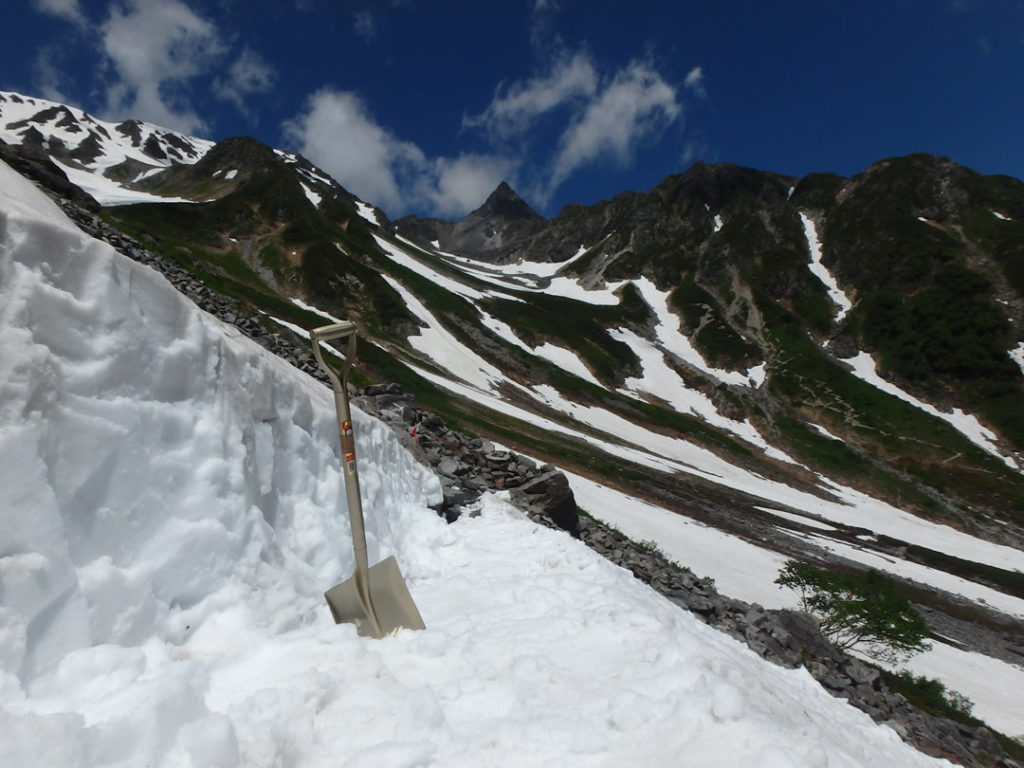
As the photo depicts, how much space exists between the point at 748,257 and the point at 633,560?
120747 mm

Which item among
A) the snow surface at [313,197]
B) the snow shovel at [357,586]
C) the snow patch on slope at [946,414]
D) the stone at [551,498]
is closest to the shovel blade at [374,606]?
the snow shovel at [357,586]

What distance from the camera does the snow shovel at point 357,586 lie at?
4.94 m

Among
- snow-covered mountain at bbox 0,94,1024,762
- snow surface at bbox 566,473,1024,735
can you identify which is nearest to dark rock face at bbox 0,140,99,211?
snow-covered mountain at bbox 0,94,1024,762

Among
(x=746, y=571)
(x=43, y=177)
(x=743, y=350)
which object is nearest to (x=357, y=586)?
(x=746, y=571)

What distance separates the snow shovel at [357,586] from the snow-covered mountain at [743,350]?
130 cm

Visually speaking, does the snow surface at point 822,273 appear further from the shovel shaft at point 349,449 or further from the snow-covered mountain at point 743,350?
the shovel shaft at point 349,449

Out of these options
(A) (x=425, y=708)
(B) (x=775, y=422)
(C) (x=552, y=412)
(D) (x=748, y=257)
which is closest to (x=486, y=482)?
(A) (x=425, y=708)

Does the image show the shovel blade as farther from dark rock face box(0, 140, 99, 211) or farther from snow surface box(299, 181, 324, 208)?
snow surface box(299, 181, 324, 208)

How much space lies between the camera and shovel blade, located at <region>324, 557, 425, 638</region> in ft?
16.2

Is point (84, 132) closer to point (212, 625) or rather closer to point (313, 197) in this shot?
point (313, 197)

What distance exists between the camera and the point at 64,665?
10.4ft

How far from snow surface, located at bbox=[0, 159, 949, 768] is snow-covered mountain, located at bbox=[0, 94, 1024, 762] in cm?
50

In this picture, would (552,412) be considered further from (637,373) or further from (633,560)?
(633,560)

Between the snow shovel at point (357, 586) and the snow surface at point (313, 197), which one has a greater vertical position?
the snow surface at point (313, 197)
